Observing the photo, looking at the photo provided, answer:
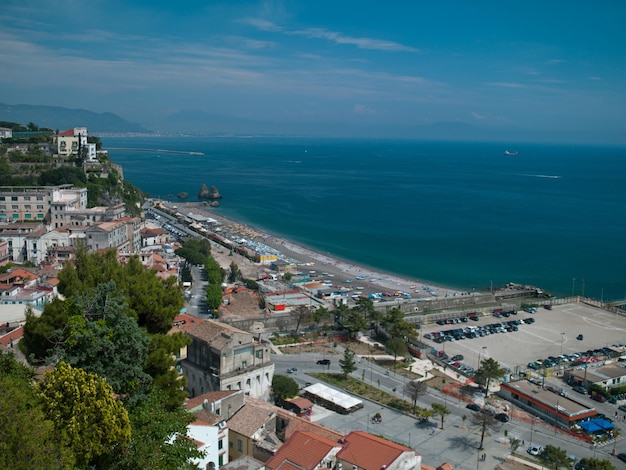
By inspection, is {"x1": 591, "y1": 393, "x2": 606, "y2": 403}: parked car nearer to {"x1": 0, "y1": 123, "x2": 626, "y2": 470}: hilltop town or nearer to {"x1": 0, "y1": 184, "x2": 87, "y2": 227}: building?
{"x1": 0, "y1": 123, "x2": 626, "y2": 470}: hilltop town

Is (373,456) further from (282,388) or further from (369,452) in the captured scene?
(282,388)

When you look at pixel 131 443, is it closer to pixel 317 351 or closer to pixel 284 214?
pixel 317 351

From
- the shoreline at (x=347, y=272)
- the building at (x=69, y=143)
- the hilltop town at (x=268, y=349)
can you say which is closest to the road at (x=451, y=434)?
the hilltop town at (x=268, y=349)

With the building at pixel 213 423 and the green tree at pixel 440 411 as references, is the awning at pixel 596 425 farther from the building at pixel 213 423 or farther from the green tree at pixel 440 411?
the building at pixel 213 423

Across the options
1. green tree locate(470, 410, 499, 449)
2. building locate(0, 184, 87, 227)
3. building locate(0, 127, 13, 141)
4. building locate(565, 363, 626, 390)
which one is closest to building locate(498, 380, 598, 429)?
building locate(565, 363, 626, 390)

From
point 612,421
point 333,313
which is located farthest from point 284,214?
point 612,421

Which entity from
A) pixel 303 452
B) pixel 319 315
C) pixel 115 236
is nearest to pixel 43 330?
pixel 303 452

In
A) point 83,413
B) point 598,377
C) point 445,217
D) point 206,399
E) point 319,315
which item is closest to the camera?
point 83,413
